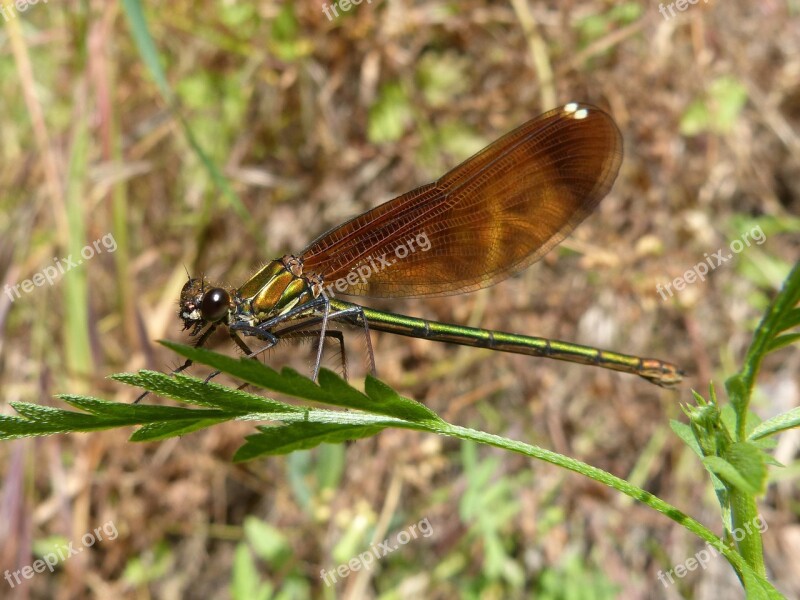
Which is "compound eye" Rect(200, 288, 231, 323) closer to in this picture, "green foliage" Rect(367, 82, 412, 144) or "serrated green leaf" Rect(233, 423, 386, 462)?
"serrated green leaf" Rect(233, 423, 386, 462)

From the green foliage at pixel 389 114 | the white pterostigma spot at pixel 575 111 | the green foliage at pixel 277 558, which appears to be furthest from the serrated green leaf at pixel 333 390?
the green foliage at pixel 389 114

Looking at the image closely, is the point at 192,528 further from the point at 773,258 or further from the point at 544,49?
the point at 773,258

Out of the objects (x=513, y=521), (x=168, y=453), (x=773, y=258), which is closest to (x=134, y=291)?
(x=168, y=453)

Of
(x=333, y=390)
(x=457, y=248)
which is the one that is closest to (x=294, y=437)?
(x=333, y=390)

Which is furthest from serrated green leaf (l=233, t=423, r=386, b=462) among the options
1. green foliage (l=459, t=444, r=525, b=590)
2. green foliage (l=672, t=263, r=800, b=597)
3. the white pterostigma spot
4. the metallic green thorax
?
green foliage (l=459, t=444, r=525, b=590)

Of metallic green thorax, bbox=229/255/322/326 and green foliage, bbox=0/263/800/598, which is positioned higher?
metallic green thorax, bbox=229/255/322/326

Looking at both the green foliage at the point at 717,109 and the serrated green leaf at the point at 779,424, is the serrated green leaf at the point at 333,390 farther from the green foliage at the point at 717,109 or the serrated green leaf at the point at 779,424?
the green foliage at the point at 717,109

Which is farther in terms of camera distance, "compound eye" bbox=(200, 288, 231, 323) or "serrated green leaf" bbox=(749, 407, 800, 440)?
"compound eye" bbox=(200, 288, 231, 323)
